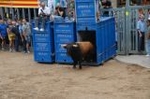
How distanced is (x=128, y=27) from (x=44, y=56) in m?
3.85

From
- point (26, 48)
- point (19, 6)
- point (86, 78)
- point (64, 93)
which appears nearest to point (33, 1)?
point (19, 6)

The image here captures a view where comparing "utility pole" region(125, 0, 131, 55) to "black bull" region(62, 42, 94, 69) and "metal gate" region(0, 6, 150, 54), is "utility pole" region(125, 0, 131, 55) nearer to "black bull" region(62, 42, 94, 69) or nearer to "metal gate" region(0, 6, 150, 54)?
"metal gate" region(0, 6, 150, 54)

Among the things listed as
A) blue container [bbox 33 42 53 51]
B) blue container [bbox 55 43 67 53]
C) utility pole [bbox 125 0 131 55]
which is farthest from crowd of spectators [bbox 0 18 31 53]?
utility pole [bbox 125 0 131 55]

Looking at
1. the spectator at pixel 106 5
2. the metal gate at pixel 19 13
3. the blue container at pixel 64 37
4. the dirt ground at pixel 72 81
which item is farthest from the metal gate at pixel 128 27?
the metal gate at pixel 19 13

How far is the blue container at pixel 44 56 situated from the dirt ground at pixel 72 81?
237 millimetres

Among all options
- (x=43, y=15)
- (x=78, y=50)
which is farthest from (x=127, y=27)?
(x=43, y=15)

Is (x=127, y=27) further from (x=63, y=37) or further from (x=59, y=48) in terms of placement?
(x=59, y=48)

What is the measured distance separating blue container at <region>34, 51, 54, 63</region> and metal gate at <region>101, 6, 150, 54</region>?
3159mm

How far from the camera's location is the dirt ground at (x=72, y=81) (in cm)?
1260

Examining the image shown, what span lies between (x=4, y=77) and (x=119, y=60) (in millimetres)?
4870

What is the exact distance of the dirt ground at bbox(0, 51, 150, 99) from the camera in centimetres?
1260

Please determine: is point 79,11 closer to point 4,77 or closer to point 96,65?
point 96,65

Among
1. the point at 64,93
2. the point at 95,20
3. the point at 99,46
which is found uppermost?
the point at 95,20

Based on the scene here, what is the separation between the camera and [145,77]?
14.3 m
